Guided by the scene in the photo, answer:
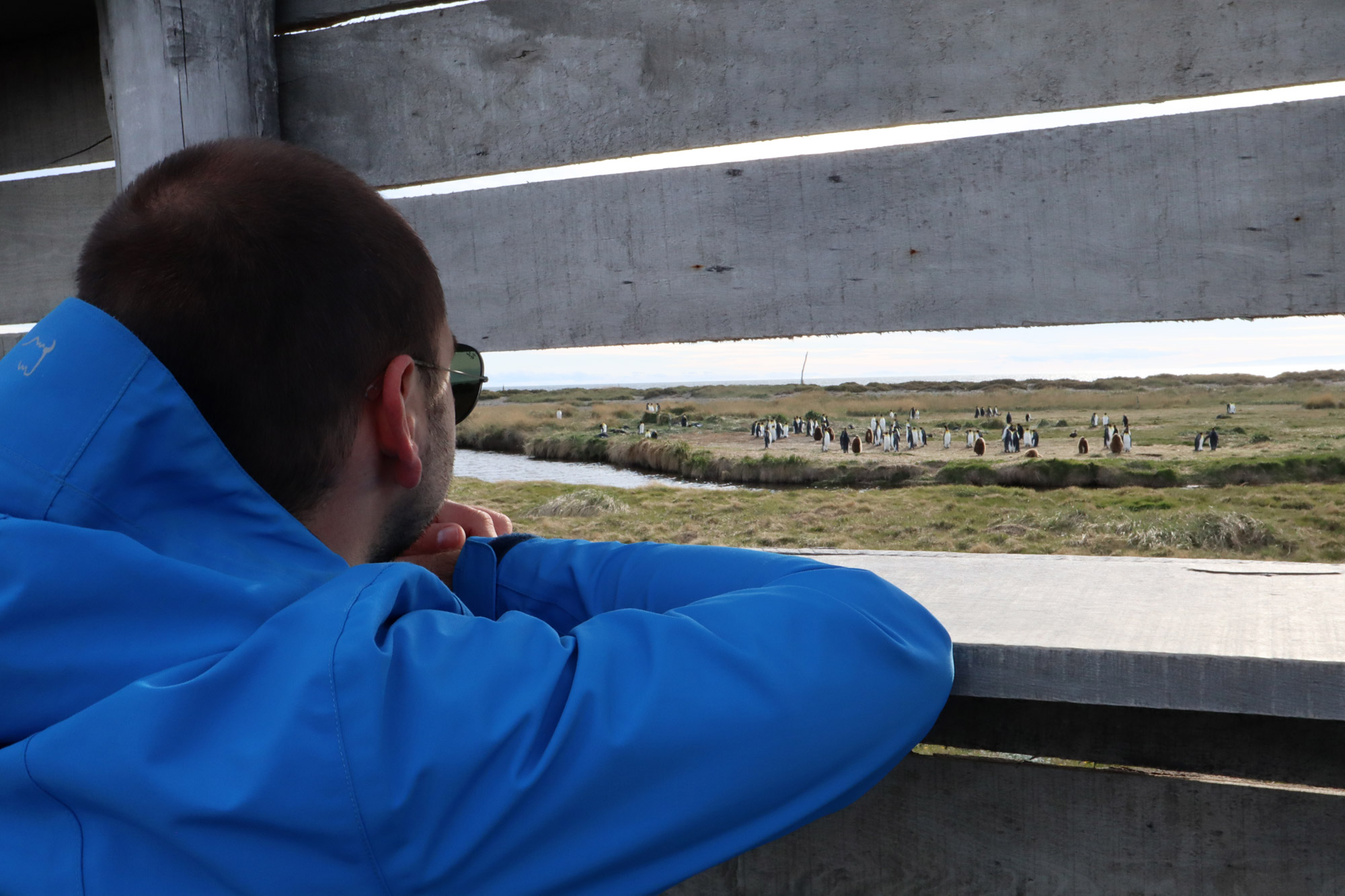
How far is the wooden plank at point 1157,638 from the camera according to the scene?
67 centimetres

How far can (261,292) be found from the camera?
1.73 ft

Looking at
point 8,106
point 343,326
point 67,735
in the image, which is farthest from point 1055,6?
point 8,106

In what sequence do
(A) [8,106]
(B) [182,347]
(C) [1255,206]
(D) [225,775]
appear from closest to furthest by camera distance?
(D) [225,775] → (B) [182,347] → (C) [1255,206] → (A) [8,106]

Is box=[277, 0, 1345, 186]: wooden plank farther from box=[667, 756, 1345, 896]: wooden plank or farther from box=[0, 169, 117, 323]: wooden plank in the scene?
box=[667, 756, 1345, 896]: wooden plank

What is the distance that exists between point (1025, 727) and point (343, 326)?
873mm

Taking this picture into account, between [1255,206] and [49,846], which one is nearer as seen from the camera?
[49,846]

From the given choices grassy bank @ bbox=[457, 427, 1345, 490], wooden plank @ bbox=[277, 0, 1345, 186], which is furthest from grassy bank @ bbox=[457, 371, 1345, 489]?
wooden plank @ bbox=[277, 0, 1345, 186]

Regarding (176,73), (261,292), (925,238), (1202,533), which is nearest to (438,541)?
(261,292)

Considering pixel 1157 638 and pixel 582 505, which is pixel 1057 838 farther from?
pixel 582 505

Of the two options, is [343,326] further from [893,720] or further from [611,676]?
[893,720]

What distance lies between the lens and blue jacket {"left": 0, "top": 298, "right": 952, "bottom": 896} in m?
0.41

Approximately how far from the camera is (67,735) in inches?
16.5

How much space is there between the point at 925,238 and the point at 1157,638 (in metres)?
0.61

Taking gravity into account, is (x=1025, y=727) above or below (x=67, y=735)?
below
